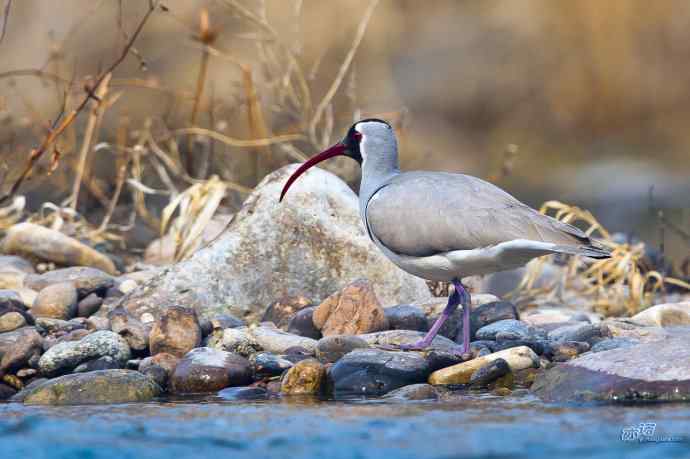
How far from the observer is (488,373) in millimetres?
6230

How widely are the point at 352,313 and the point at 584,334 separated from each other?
139cm

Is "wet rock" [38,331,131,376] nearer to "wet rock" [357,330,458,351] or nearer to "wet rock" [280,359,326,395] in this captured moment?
"wet rock" [280,359,326,395]

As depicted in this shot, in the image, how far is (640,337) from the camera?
23.8 feet

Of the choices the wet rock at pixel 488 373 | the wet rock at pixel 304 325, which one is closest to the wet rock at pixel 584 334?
the wet rock at pixel 488 373

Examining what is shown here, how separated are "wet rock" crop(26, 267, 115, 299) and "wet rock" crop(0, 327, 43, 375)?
54.6 inches

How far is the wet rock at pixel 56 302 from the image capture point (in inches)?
307

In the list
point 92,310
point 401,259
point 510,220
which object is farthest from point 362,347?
point 92,310

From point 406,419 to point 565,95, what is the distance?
32.7 feet

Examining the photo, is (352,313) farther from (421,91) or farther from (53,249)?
(421,91)

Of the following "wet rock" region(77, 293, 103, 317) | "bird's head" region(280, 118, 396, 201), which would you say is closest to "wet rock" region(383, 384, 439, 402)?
"bird's head" region(280, 118, 396, 201)

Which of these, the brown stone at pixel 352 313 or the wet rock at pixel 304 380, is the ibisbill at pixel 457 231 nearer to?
the brown stone at pixel 352 313

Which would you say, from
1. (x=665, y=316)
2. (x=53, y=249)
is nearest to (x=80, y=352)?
(x=53, y=249)

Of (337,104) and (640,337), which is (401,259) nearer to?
(640,337)

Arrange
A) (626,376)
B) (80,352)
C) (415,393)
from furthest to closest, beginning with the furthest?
(80,352), (415,393), (626,376)
